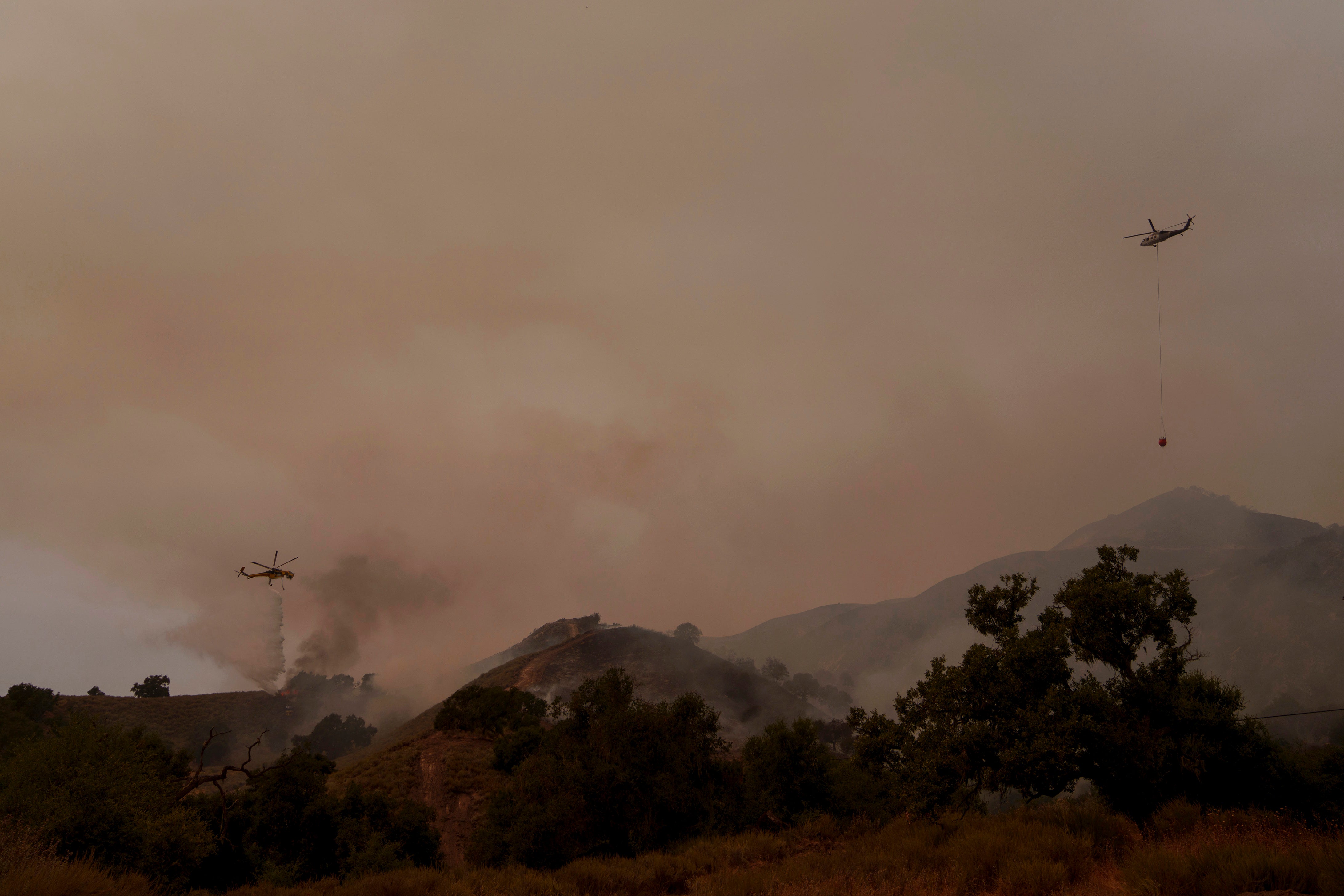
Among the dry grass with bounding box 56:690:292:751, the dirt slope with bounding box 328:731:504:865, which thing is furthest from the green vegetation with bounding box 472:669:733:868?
the dry grass with bounding box 56:690:292:751

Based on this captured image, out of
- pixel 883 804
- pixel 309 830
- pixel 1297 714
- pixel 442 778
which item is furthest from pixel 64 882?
pixel 442 778

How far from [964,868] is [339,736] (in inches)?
6224

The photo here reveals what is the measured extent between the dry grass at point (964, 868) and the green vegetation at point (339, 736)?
13944 cm

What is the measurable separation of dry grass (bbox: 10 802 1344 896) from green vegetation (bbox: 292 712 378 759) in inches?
5490

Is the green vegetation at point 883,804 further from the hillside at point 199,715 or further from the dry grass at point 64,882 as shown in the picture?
the hillside at point 199,715

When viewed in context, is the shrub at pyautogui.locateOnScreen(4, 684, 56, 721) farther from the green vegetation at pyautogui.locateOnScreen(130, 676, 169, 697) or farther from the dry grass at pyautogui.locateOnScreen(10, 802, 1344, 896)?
the dry grass at pyautogui.locateOnScreen(10, 802, 1344, 896)

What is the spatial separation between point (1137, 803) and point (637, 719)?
21.4 meters

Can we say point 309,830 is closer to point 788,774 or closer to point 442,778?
point 442,778

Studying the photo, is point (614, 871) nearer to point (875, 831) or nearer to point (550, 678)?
point (875, 831)

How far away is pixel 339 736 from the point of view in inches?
5463

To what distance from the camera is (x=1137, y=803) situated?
21.5m

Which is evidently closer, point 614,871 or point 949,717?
point 614,871

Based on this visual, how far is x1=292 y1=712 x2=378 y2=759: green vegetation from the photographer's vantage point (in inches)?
5330

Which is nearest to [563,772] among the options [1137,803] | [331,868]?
[331,868]
